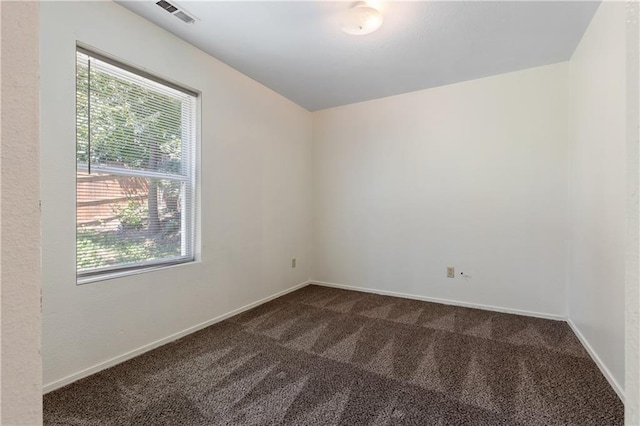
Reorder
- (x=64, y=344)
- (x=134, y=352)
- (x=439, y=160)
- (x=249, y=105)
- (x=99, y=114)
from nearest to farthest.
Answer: (x=64, y=344)
(x=99, y=114)
(x=134, y=352)
(x=249, y=105)
(x=439, y=160)

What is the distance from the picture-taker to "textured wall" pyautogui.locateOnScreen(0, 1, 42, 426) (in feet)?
1.42

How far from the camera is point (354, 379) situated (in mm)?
1866

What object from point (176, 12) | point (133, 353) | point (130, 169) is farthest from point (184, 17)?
point (133, 353)

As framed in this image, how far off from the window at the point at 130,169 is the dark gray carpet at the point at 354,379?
0.79 m

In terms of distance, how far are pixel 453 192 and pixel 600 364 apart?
6.26 ft

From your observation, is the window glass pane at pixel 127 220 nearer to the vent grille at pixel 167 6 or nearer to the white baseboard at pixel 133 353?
the white baseboard at pixel 133 353

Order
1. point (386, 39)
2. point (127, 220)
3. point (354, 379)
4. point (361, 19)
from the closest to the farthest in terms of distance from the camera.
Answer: point (354, 379), point (361, 19), point (127, 220), point (386, 39)

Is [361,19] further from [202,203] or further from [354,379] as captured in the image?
[354,379]

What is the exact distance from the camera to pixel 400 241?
143 inches

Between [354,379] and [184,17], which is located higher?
[184,17]

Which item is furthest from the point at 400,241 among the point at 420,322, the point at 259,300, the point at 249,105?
the point at 249,105

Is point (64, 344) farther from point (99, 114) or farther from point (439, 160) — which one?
point (439, 160)

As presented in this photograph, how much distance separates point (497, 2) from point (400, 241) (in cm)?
247

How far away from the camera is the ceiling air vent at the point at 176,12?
2.04 meters
